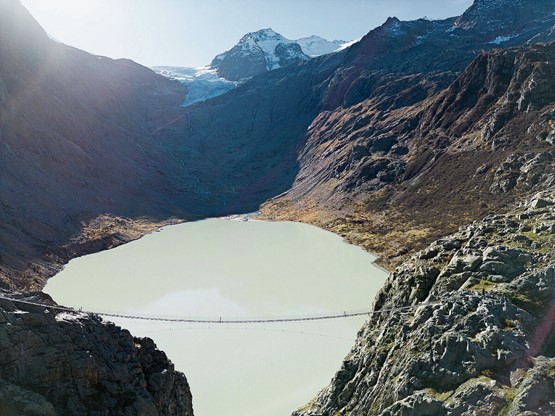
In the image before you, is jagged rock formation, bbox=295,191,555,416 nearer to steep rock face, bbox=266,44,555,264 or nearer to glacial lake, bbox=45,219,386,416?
glacial lake, bbox=45,219,386,416

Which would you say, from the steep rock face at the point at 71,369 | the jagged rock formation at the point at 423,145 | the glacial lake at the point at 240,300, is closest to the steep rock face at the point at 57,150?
the glacial lake at the point at 240,300

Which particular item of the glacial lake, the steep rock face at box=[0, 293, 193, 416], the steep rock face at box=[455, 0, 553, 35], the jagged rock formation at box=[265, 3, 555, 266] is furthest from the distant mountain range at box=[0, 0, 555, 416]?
the glacial lake

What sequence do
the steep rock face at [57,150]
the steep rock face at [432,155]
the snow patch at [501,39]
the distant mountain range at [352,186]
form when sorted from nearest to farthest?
1. the distant mountain range at [352,186]
2. the steep rock face at [57,150]
3. the steep rock face at [432,155]
4. the snow patch at [501,39]

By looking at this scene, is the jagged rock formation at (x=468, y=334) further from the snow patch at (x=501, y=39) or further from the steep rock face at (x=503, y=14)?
the steep rock face at (x=503, y=14)

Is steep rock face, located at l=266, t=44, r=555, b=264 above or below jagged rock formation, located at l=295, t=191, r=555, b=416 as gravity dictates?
above

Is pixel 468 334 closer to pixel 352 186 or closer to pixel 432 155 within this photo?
pixel 432 155

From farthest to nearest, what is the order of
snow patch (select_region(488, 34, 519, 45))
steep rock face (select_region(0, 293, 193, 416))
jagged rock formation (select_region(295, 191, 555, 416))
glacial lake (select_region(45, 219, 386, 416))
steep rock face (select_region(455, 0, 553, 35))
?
1. steep rock face (select_region(455, 0, 553, 35))
2. snow patch (select_region(488, 34, 519, 45))
3. glacial lake (select_region(45, 219, 386, 416))
4. steep rock face (select_region(0, 293, 193, 416))
5. jagged rock formation (select_region(295, 191, 555, 416))
